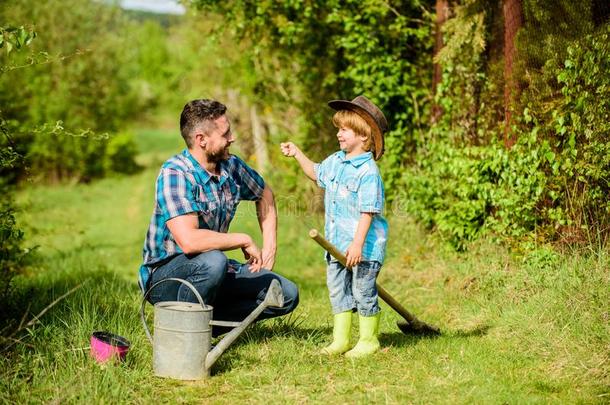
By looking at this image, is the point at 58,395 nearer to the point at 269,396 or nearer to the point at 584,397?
the point at 269,396

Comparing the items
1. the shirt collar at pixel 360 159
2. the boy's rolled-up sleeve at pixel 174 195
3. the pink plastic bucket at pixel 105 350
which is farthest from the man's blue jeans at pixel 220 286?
the shirt collar at pixel 360 159

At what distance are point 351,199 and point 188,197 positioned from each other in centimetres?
109

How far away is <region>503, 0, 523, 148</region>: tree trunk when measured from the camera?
6406 mm

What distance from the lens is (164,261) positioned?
15.1ft

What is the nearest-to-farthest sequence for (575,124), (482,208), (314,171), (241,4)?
(314,171) < (575,124) < (482,208) < (241,4)

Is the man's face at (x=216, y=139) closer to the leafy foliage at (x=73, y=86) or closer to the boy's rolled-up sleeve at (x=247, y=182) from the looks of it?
the boy's rolled-up sleeve at (x=247, y=182)

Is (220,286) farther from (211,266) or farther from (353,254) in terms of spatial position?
(353,254)

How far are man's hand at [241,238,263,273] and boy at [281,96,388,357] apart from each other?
578mm

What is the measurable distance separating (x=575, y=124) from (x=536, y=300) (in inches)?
54.2

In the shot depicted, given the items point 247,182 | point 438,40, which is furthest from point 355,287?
point 438,40

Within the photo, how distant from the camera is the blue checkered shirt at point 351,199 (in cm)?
466

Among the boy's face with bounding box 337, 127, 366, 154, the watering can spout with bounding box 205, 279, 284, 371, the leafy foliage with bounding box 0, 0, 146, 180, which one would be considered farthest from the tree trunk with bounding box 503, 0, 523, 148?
the leafy foliage with bounding box 0, 0, 146, 180


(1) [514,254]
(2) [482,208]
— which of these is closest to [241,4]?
(2) [482,208]

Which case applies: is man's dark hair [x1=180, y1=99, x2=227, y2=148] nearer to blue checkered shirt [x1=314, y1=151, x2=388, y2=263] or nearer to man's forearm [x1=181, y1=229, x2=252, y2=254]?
man's forearm [x1=181, y1=229, x2=252, y2=254]
